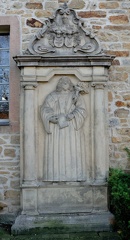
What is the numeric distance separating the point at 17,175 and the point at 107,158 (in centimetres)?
164

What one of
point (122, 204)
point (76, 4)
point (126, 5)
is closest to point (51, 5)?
point (76, 4)

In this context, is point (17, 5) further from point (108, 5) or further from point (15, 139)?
point (15, 139)

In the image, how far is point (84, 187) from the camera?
5.55 m

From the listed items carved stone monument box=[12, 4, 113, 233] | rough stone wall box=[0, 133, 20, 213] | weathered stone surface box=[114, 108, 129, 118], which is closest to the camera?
carved stone monument box=[12, 4, 113, 233]

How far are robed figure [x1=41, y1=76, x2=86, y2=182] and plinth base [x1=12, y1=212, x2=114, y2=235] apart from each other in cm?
65

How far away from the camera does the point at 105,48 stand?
5.95 metres

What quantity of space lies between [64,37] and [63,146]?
1.94m

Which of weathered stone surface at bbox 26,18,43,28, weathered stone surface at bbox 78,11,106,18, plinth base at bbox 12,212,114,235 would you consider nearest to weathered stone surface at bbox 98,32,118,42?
weathered stone surface at bbox 78,11,106,18

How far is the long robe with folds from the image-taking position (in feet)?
18.2

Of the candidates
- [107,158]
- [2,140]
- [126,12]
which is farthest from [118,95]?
[2,140]

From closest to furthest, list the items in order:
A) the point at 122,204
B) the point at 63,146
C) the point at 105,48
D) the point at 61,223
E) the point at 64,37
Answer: the point at 122,204, the point at 61,223, the point at 63,146, the point at 64,37, the point at 105,48

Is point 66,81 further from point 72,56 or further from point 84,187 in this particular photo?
point 84,187

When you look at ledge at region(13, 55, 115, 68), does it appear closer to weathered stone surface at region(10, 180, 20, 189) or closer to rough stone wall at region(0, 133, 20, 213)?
rough stone wall at region(0, 133, 20, 213)

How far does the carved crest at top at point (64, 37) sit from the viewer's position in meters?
5.68
